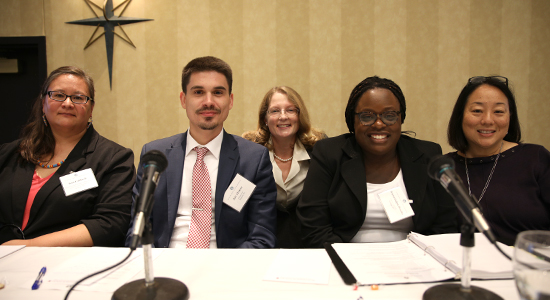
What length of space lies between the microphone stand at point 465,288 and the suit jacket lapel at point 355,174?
2.40 ft

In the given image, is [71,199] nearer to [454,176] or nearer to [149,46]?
[454,176]

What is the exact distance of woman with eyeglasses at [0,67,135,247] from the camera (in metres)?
1.81

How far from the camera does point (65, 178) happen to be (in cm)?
184

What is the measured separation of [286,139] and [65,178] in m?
1.61

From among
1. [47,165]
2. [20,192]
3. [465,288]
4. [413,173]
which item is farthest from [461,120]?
[20,192]

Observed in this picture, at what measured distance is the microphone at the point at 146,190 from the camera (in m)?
0.84

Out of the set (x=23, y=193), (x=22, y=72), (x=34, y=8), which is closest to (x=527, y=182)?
(x=23, y=193)

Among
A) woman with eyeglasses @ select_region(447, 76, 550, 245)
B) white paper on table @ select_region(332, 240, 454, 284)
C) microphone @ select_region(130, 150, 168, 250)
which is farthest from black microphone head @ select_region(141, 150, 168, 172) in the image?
woman with eyeglasses @ select_region(447, 76, 550, 245)

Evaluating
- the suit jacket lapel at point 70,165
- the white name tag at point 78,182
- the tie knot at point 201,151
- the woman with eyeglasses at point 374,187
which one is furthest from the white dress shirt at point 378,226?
the suit jacket lapel at point 70,165

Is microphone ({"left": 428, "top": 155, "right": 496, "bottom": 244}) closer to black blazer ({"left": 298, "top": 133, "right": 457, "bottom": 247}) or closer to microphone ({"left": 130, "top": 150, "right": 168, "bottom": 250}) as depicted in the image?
black blazer ({"left": 298, "top": 133, "right": 457, "bottom": 247})

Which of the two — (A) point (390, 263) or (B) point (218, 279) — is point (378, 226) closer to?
(A) point (390, 263)

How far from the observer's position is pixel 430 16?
340 cm

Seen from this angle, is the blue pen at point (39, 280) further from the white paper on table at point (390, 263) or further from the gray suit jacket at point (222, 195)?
the white paper on table at point (390, 263)

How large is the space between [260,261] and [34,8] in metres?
4.11
